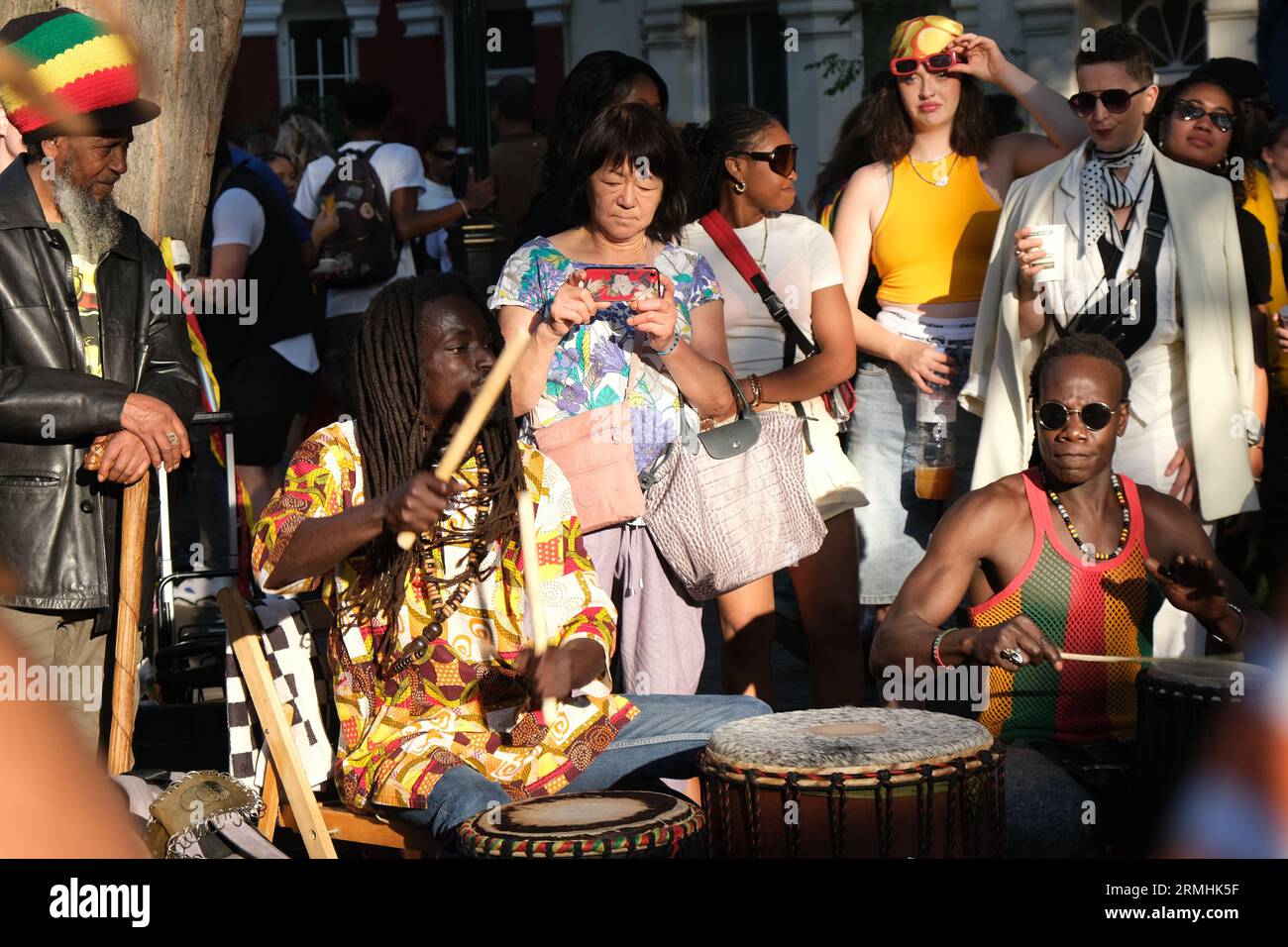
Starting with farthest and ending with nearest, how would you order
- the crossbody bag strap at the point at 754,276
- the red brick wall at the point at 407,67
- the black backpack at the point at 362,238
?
the red brick wall at the point at 407,67, the black backpack at the point at 362,238, the crossbody bag strap at the point at 754,276

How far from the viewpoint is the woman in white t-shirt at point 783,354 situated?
16.1ft

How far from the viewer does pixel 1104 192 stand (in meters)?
5.03

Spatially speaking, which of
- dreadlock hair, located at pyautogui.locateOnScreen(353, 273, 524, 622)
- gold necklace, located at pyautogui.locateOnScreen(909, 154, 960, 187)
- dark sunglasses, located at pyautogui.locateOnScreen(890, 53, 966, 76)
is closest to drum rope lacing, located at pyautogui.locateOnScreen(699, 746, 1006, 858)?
dreadlock hair, located at pyautogui.locateOnScreen(353, 273, 524, 622)

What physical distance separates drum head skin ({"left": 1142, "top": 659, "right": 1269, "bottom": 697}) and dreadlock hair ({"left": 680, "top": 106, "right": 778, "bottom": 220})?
6.63 feet

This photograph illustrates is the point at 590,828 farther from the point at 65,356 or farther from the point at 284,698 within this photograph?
the point at 65,356

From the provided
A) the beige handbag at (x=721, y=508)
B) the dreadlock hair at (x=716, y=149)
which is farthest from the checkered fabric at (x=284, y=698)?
the dreadlock hair at (x=716, y=149)

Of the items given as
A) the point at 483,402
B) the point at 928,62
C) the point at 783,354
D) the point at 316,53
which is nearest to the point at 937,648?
the point at 483,402

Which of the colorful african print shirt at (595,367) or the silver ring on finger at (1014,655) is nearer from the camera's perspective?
the silver ring on finger at (1014,655)

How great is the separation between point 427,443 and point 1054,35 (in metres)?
14.7

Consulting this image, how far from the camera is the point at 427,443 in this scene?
3.73m

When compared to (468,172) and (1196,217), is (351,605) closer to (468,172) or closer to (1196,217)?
(1196,217)

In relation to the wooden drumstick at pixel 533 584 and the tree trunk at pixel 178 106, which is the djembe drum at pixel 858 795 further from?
the tree trunk at pixel 178 106

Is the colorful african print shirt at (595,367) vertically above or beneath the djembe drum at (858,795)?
above

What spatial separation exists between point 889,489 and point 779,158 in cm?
108
